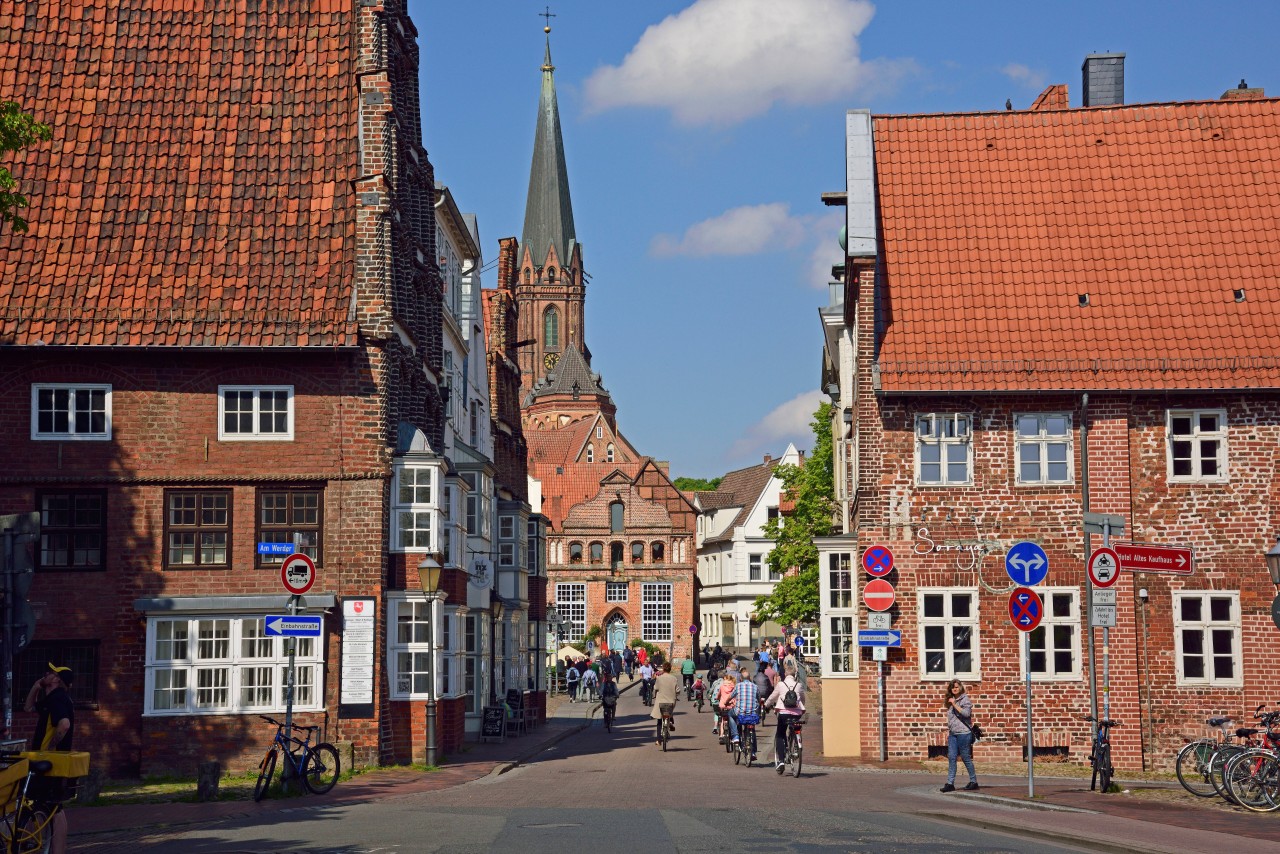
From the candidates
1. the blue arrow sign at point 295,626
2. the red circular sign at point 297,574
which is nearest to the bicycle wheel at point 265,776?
the blue arrow sign at point 295,626

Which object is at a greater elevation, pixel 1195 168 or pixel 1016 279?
pixel 1195 168

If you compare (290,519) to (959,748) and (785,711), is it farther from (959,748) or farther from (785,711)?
(959,748)

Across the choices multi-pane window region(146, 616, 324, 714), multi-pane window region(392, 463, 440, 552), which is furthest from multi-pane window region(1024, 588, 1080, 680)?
multi-pane window region(146, 616, 324, 714)

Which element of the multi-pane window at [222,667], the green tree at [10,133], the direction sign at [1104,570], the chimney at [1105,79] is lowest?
the multi-pane window at [222,667]

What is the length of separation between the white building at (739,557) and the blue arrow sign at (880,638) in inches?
3072

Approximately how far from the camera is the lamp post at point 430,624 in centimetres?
2788

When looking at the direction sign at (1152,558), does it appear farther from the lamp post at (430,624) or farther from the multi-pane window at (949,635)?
the lamp post at (430,624)

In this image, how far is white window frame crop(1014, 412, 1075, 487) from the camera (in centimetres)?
2970

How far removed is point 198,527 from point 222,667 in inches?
94.5

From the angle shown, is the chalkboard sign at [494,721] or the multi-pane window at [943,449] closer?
the multi-pane window at [943,449]

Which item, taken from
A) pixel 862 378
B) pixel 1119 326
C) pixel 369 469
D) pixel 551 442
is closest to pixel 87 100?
pixel 369 469

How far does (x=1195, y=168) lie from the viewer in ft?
108

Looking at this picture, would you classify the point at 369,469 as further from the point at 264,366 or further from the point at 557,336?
the point at 557,336

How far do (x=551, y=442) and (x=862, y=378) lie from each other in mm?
105863
